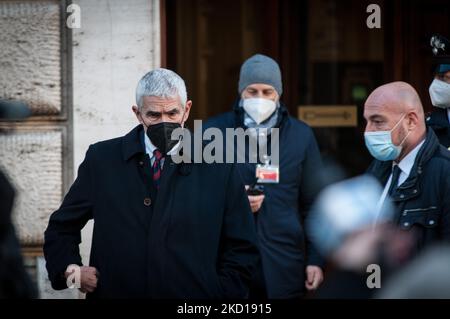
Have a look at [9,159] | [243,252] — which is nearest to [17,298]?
[243,252]

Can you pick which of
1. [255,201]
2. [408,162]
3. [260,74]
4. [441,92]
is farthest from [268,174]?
[408,162]

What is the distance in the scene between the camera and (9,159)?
639cm

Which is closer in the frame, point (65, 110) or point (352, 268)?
point (352, 268)

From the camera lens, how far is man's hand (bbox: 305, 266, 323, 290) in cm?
568

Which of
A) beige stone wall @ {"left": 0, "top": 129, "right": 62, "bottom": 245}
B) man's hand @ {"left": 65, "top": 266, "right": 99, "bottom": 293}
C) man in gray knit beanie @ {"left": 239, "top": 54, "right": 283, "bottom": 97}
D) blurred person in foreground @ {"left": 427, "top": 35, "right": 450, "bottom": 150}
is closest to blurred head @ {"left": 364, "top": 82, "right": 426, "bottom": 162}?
blurred person in foreground @ {"left": 427, "top": 35, "right": 450, "bottom": 150}

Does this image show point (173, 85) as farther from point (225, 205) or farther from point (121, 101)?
point (121, 101)

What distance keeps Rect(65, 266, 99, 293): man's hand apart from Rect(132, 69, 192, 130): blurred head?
0.65 m

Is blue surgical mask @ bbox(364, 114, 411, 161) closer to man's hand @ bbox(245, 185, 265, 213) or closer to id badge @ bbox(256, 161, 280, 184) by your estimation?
man's hand @ bbox(245, 185, 265, 213)

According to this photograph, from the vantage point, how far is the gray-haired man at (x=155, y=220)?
4.00m

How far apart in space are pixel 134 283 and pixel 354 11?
4520 millimetres

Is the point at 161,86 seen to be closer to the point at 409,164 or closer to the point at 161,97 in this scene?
the point at 161,97

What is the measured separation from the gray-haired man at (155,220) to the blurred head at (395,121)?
2.98 feet
